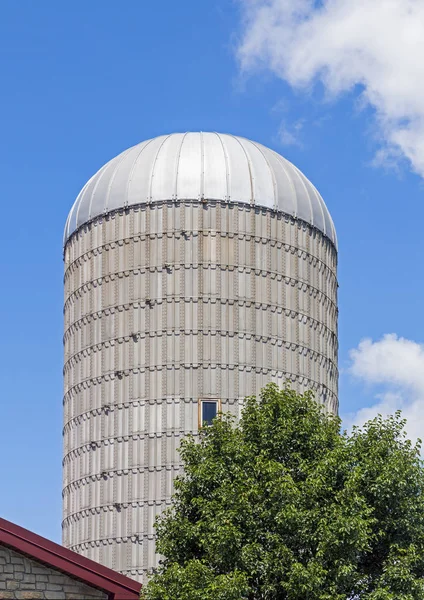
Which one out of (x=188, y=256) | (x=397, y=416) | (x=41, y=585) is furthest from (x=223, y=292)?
(x=41, y=585)

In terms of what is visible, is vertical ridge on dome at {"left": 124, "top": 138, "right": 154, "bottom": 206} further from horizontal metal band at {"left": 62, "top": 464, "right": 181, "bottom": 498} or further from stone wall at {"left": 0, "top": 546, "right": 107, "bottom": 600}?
stone wall at {"left": 0, "top": 546, "right": 107, "bottom": 600}

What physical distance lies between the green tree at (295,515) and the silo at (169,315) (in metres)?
22.3

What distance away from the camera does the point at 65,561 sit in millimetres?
31312

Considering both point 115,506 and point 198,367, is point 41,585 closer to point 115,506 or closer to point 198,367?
point 115,506

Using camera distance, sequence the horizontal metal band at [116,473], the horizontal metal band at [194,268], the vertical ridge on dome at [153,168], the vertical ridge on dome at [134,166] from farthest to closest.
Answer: the vertical ridge on dome at [134,166]
the vertical ridge on dome at [153,168]
the horizontal metal band at [194,268]
the horizontal metal band at [116,473]

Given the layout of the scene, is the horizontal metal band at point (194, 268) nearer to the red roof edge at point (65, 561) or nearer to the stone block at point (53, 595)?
the red roof edge at point (65, 561)

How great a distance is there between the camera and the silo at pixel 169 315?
2435 inches

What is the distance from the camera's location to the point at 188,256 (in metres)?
63.0

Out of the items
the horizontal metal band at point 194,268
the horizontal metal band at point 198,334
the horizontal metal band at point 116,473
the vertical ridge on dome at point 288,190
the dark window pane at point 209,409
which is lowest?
the horizontal metal band at point 116,473

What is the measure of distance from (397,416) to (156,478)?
2461 cm

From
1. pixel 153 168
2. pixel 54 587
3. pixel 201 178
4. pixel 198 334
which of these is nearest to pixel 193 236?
pixel 201 178

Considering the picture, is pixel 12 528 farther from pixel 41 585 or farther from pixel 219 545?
pixel 219 545

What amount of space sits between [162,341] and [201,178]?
371 inches

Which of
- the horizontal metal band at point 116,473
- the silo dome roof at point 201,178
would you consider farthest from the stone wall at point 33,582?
the silo dome roof at point 201,178
